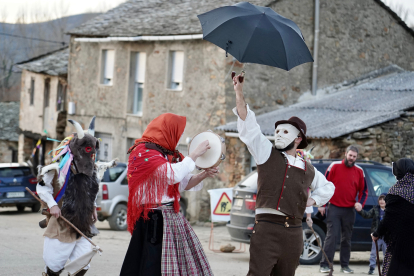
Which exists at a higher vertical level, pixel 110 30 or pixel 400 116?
pixel 110 30

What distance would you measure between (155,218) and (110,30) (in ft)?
55.4

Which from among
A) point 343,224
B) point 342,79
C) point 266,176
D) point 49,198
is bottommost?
point 343,224

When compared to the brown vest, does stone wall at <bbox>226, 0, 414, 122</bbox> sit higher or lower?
higher

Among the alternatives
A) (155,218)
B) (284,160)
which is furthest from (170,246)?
(284,160)

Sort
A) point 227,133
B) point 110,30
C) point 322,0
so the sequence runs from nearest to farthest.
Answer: point 227,133 → point 322,0 → point 110,30

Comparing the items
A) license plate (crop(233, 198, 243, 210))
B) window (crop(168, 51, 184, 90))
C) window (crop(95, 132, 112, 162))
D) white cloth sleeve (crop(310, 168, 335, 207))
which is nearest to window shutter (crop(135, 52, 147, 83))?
window (crop(168, 51, 184, 90))

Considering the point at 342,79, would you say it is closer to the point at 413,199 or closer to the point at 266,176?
the point at 413,199

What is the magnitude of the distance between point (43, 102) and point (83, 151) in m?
22.2

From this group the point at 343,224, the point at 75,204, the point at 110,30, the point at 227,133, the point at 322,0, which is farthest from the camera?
the point at 110,30

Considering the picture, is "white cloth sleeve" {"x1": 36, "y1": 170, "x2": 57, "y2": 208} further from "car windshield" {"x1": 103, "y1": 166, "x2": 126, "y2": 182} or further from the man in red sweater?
"car windshield" {"x1": 103, "y1": 166, "x2": 126, "y2": 182}

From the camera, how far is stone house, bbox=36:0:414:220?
17.2 metres

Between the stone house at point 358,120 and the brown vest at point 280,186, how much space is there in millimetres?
7934

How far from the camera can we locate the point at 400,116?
518 inches

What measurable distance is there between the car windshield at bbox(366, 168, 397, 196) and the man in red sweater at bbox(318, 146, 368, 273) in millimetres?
1051
